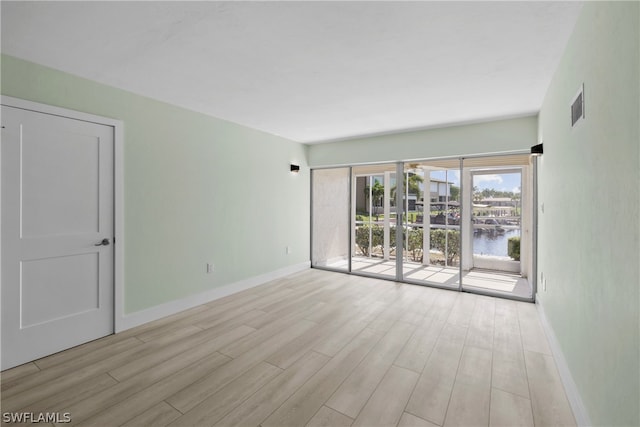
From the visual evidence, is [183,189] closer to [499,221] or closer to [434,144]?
[434,144]

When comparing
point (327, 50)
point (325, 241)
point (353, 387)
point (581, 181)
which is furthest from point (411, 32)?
point (325, 241)

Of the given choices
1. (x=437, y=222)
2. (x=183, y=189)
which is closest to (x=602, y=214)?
(x=183, y=189)

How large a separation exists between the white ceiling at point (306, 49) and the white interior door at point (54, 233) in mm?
636

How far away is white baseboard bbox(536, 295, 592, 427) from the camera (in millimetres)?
1754

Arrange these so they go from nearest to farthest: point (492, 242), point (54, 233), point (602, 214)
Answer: point (602, 214)
point (54, 233)
point (492, 242)

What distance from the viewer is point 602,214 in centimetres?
151

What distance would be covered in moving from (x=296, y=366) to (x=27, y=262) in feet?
7.99

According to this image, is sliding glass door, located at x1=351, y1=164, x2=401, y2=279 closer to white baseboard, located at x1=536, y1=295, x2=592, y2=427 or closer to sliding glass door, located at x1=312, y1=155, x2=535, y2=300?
sliding glass door, located at x1=312, y1=155, x2=535, y2=300

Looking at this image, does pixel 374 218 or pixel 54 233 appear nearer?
pixel 54 233

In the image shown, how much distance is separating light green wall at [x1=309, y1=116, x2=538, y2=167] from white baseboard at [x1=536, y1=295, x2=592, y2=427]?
2.37 meters

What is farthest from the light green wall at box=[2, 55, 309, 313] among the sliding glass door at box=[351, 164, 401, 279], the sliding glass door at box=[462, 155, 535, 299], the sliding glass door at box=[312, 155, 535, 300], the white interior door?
the sliding glass door at box=[462, 155, 535, 299]

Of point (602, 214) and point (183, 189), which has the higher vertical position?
point (183, 189)

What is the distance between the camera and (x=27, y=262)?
8.34 ft

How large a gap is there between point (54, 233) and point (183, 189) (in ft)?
4.30
